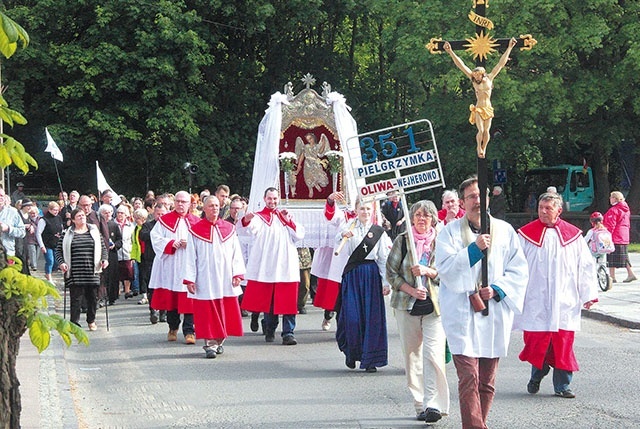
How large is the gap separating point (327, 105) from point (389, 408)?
15.0 metres

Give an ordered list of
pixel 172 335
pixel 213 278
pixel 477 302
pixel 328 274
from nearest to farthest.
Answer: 1. pixel 477 302
2. pixel 213 278
3. pixel 172 335
4. pixel 328 274

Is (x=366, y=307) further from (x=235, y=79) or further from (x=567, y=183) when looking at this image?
(x=567, y=183)

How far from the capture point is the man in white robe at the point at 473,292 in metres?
7.17

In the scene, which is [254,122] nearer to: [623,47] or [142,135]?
[142,135]

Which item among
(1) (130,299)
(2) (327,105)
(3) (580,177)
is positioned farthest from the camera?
(3) (580,177)

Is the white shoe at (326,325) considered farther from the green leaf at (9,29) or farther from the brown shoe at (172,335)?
the green leaf at (9,29)

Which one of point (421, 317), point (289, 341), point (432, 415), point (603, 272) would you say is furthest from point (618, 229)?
point (432, 415)

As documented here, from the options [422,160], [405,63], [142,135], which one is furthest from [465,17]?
[422,160]

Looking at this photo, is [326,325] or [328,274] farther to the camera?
[328,274]

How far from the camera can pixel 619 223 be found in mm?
21016

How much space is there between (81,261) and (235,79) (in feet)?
88.3

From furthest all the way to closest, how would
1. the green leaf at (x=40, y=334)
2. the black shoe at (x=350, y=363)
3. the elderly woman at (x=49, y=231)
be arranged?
the elderly woman at (x=49, y=231) → the black shoe at (x=350, y=363) → the green leaf at (x=40, y=334)

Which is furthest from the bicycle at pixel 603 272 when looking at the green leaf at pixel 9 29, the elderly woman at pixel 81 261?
the green leaf at pixel 9 29

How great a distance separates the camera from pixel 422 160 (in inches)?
385
